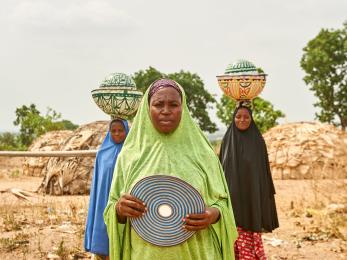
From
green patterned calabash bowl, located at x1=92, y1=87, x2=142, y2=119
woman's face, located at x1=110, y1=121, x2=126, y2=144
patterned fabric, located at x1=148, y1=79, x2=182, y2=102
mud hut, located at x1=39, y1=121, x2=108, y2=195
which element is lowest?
mud hut, located at x1=39, y1=121, x2=108, y2=195

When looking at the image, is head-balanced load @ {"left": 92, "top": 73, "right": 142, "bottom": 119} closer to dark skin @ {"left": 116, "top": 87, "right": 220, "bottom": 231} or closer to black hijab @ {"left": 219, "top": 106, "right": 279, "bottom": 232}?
black hijab @ {"left": 219, "top": 106, "right": 279, "bottom": 232}

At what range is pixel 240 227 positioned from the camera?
4.71 meters

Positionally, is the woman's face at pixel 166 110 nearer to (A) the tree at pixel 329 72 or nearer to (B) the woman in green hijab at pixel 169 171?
(B) the woman in green hijab at pixel 169 171

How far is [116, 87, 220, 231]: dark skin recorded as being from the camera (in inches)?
85.5

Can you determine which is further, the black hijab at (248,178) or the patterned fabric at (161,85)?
the black hijab at (248,178)

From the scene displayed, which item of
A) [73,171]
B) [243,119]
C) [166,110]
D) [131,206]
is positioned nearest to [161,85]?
[166,110]

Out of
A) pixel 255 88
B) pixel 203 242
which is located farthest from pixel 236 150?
pixel 203 242

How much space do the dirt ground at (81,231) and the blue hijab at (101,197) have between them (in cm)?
146

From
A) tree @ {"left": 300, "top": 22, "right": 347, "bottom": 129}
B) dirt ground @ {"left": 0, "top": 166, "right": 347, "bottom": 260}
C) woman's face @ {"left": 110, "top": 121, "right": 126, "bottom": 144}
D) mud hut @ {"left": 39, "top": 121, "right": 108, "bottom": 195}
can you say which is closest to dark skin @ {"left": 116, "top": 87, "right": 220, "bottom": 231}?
woman's face @ {"left": 110, "top": 121, "right": 126, "bottom": 144}

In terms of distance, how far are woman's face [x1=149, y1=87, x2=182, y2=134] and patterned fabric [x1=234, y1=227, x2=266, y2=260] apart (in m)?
2.64

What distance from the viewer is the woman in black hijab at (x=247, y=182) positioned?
4652 millimetres

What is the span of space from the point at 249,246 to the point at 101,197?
158 centimetres

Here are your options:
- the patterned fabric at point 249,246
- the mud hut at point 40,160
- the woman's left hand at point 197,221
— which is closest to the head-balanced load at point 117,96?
the patterned fabric at point 249,246

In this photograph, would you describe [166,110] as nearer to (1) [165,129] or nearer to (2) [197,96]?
(1) [165,129]
